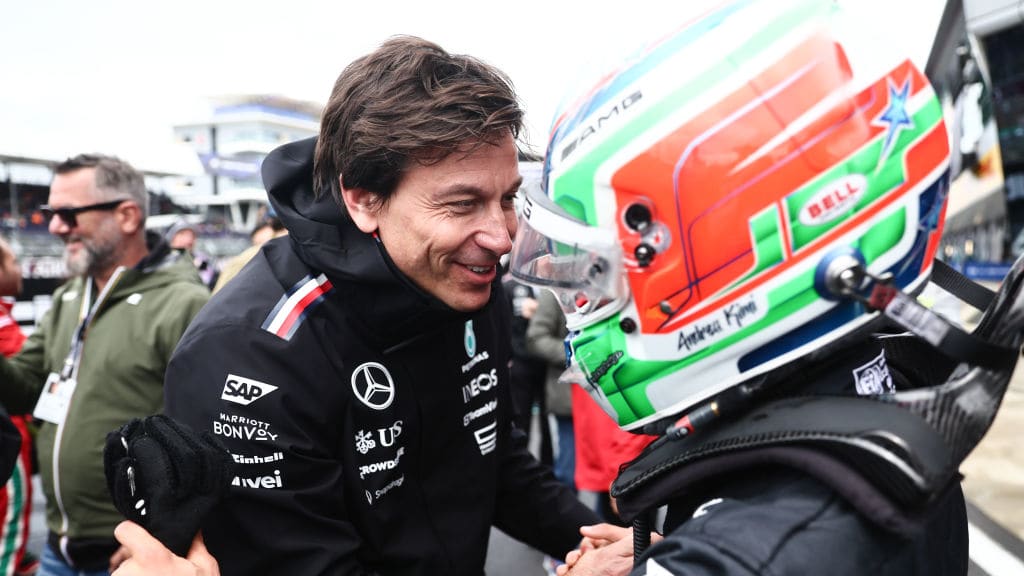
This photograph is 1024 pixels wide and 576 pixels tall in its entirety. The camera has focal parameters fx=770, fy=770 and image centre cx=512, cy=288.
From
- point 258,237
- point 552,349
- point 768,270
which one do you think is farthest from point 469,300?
point 258,237

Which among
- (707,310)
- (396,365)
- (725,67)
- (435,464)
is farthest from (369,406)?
(725,67)

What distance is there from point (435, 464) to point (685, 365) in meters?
0.83

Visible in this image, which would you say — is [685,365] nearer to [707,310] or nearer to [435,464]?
[707,310]

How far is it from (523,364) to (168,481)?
416cm

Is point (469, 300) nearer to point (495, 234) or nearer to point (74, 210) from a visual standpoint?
point (495, 234)

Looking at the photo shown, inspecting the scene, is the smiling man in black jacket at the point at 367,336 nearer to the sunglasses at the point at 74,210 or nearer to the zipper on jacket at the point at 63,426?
the zipper on jacket at the point at 63,426

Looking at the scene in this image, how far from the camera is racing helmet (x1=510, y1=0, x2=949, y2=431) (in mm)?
1008

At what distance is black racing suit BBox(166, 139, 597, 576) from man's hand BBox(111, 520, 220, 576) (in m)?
0.29

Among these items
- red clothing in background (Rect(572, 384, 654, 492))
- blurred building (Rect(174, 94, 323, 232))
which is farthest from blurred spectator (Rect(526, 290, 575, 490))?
blurred building (Rect(174, 94, 323, 232))

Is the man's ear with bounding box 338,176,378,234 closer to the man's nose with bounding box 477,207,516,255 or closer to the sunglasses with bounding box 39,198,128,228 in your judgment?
the man's nose with bounding box 477,207,516,255

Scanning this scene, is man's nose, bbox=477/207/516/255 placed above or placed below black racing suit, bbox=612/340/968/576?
above

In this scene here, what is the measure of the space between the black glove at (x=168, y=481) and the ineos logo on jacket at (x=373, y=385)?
423mm

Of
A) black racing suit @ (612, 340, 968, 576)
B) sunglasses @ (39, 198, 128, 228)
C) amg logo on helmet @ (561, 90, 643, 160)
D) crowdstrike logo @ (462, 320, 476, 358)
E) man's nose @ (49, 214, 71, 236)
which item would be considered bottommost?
man's nose @ (49, 214, 71, 236)

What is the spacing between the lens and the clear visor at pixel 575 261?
1134 millimetres
